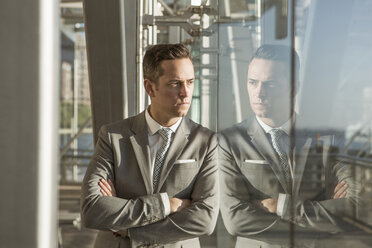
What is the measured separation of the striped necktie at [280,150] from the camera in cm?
52

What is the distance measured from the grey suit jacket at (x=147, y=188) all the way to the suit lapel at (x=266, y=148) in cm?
23

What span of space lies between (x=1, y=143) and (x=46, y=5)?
9cm

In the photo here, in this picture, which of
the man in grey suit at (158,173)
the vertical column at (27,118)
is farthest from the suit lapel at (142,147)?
the vertical column at (27,118)

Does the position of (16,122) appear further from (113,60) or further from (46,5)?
(113,60)

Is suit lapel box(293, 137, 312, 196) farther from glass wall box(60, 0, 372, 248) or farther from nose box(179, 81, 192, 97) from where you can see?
nose box(179, 81, 192, 97)

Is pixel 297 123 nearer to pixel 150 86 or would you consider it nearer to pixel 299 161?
pixel 299 161

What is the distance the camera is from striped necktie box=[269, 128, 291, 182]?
1.71 feet

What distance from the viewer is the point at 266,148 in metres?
0.59

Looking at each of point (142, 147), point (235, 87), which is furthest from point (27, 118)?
point (142, 147)

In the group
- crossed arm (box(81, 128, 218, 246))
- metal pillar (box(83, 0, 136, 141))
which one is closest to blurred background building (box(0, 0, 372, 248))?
crossed arm (box(81, 128, 218, 246))

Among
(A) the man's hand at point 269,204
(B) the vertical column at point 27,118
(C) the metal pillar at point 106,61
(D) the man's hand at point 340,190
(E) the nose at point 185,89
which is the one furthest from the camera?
(C) the metal pillar at point 106,61

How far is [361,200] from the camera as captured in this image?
426 millimetres

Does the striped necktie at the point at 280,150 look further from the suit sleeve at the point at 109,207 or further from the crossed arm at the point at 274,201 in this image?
the suit sleeve at the point at 109,207

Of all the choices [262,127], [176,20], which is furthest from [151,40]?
[262,127]
